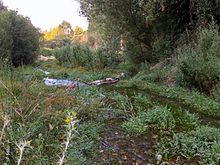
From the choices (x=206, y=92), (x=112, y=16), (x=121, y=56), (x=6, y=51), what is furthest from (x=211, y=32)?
(x=6, y=51)

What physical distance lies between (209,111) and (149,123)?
2.44 meters

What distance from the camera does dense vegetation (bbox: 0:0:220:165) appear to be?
482cm

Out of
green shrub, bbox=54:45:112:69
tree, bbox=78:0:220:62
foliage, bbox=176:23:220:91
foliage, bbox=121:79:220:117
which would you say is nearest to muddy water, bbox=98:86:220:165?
foliage, bbox=121:79:220:117

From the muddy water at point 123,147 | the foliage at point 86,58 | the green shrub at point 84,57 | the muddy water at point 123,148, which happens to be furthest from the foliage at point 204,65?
the green shrub at point 84,57

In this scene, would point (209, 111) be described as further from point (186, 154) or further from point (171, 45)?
point (171, 45)

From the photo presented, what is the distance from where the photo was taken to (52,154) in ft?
15.2

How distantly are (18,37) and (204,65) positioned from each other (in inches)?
872

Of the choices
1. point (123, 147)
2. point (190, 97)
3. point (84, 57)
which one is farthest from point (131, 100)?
point (84, 57)

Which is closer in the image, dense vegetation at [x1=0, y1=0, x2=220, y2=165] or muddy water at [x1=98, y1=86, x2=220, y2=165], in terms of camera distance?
dense vegetation at [x1=0, y1=0, x2=220, y2=165]

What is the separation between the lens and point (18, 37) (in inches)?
1144

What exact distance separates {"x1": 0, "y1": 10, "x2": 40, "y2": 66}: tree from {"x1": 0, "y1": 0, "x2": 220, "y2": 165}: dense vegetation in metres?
7.19

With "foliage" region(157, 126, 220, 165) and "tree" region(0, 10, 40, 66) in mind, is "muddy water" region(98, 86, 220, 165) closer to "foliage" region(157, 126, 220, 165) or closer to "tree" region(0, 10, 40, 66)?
"foliage" region(157, 126, 220, 165)

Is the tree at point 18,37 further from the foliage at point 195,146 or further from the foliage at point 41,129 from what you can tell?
the foliage at point 195,146

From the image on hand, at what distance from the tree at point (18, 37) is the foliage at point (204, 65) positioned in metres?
18.9
